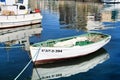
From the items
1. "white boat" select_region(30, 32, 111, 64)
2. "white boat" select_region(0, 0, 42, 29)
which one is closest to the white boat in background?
"white boat" select_region(0, 0, 42, 29)

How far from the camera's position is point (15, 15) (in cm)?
4809

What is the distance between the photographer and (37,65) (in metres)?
26.5

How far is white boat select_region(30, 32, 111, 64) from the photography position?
2588 cm

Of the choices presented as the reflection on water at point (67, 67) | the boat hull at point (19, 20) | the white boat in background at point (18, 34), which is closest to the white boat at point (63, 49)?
the reflection on water at point (67, 67)

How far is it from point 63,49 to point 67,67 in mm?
1512

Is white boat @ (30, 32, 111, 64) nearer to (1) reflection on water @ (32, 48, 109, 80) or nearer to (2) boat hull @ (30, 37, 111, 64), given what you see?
(2) boat hull @ (30, 37, 111, 64)

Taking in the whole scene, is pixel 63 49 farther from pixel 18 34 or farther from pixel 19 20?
pixel 19 20

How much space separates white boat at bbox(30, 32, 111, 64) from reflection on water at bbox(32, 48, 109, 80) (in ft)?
1.82

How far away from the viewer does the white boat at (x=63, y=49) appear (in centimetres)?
2588

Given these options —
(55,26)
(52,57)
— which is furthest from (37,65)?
(55,26)

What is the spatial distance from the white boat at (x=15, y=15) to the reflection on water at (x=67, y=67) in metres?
20.7

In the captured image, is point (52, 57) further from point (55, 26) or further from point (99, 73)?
point (55, 26)

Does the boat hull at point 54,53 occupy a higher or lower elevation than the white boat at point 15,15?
lower

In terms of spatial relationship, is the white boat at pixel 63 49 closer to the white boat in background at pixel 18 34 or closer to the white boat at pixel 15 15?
the white boat in background at pixel 18 34
